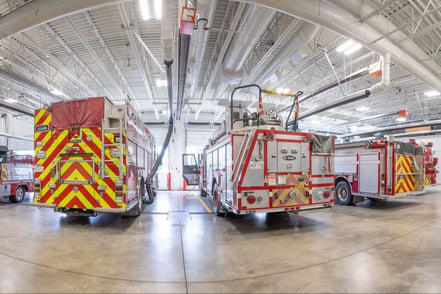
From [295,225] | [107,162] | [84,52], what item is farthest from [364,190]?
[84,52]

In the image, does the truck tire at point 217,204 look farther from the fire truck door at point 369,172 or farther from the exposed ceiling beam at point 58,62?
the exposed ceiling beam at point 58,62

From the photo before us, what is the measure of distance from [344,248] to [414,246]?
134cm

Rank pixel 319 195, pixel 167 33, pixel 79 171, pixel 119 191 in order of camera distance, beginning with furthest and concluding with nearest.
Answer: pixel 167 33 → pixel 319 195 → pixel 79 171 → pixel 119 191

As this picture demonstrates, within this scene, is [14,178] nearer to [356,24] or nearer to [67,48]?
[67,48]

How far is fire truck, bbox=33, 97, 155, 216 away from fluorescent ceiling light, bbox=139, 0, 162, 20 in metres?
2.08

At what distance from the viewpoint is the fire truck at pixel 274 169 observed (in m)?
4.95

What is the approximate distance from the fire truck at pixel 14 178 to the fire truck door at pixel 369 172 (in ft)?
43.4

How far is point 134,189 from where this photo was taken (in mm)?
6094

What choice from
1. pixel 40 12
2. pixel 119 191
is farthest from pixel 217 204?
pixel 40 12

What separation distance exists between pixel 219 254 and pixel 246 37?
17.8 ft

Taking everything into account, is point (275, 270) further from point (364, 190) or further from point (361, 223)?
point (364, 190)

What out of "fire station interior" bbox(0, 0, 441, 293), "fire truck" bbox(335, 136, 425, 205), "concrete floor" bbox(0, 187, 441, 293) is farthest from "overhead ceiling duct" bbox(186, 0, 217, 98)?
"fire truck" bbox(335, 136, 425, 205)

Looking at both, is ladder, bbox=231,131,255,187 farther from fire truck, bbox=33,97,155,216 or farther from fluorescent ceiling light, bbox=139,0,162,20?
fluorescent ceiling light, bbox=139,0,162,20

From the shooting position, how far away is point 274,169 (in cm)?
517
